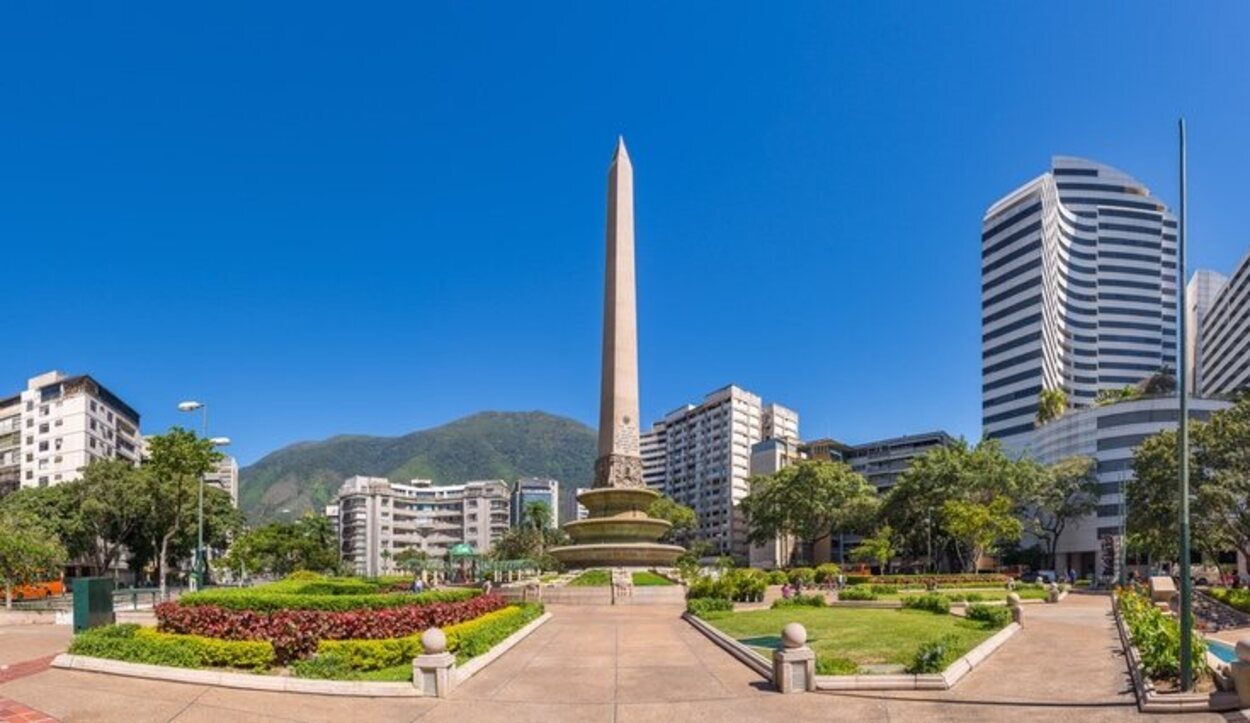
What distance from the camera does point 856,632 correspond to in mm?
22562

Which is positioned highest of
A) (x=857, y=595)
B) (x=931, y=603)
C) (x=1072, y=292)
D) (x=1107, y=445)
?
(x=1072, y=292)

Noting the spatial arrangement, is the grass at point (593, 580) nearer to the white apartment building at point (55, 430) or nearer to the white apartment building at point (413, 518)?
the white apartment building at point (55, 430)

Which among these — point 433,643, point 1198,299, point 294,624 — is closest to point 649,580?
point 294,624

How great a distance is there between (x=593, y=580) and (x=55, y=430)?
79218mm

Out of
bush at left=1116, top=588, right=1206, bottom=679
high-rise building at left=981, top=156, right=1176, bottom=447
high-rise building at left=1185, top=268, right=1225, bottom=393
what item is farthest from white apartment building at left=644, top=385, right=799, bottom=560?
bush at left=1116, top=588, right=1206, bottom=679

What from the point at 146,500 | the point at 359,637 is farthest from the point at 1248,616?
the point at 146,500

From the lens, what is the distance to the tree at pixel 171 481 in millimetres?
51906

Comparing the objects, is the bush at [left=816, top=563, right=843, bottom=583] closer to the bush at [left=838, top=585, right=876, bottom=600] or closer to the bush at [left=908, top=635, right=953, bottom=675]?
the bush at [left=838, top=585, right=876, bottom=600]

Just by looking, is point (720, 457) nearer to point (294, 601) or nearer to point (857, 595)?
point (857, 595)

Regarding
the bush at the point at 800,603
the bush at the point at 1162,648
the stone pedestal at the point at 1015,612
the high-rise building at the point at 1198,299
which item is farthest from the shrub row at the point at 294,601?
the high-rise building at the point at 1198,299

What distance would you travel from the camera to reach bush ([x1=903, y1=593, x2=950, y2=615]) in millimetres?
28989

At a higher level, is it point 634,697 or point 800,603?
point 634,697

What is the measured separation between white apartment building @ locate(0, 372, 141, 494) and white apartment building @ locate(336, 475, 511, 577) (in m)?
77.4

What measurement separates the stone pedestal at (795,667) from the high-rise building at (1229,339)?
4628 inches
